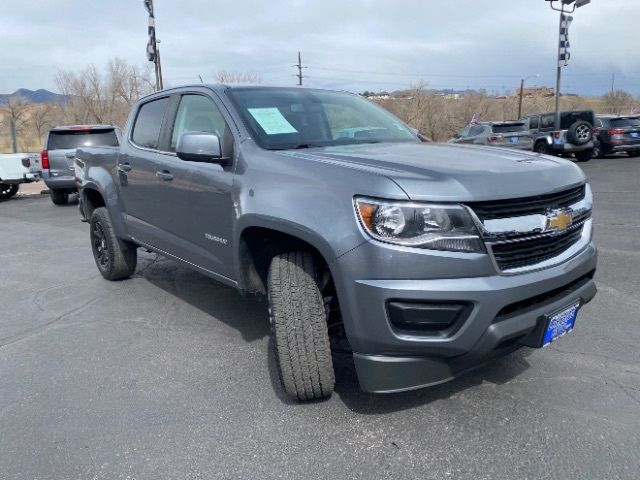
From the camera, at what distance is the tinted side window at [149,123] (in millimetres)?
4394

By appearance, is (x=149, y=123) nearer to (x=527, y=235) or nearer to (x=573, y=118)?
(x=527, y=235)

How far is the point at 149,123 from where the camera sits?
15.1 feet

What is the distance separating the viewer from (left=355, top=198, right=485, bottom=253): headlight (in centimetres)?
236

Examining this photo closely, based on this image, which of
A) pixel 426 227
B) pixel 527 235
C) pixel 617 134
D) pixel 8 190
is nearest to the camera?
pixel 426 227

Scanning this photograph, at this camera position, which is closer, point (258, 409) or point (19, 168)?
point (258, 409)

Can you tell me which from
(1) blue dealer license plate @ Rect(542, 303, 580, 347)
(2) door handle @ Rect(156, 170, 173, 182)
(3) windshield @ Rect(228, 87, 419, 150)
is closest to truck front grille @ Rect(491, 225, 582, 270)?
(1) blue dealer license plate @ Rect(542, 303, 580, 347)

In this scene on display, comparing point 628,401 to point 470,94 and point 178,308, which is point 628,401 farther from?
point 470,94

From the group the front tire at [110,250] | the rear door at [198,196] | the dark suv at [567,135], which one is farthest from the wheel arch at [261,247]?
the dark suv at [567,135]

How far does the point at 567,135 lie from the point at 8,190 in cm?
1666

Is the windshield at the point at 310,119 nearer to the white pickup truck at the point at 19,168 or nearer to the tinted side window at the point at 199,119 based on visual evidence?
the tinted side window at the point at 199,119

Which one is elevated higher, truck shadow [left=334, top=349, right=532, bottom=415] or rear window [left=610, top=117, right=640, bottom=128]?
rear window [left=610, top=117, right=640, bottom=128]

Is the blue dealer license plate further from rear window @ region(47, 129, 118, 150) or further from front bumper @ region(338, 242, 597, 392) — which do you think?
rear window @ region(47, 129, 118, 150)

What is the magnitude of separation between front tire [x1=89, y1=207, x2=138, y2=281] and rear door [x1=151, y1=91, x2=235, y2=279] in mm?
1254

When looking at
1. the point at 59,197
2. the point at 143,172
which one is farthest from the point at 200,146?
the point at 59,197
